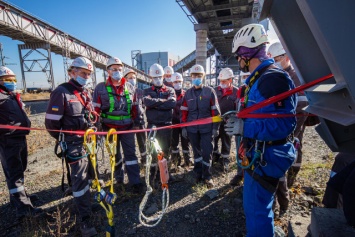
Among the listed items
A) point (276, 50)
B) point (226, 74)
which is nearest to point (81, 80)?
point (276, 50)

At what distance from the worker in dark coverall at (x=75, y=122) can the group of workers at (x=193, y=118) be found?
0.04 feet

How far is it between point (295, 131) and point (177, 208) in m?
2.37

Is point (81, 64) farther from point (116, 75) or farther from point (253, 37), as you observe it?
point (253, 37)

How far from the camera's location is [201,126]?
166 inches

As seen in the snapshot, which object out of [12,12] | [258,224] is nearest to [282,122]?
[258,224]

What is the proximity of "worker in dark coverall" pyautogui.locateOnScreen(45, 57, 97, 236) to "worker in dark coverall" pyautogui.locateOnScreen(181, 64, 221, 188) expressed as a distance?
211cm

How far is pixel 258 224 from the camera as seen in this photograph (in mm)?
2020

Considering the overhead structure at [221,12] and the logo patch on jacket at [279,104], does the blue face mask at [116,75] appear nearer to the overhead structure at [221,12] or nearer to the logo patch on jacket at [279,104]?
the logo patch on jacket at [279,104]

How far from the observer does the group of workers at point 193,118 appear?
1997 millimetres

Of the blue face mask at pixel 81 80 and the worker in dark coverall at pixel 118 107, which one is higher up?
the blue face mask at pixel 81 80

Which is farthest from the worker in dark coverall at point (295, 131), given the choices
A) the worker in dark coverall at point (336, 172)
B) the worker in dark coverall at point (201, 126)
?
the worker in dark coverall at point (201, 126)

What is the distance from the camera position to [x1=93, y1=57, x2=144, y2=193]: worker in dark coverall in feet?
12.7

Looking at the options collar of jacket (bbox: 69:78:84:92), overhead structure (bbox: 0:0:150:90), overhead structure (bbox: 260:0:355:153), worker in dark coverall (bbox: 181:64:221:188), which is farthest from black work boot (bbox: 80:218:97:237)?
overhead structure (bbox: 0:0:150:90)

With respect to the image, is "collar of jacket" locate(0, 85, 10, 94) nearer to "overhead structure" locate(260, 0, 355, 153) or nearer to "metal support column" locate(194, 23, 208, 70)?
"overhead structure" locate(260, 0, 355, 153)
